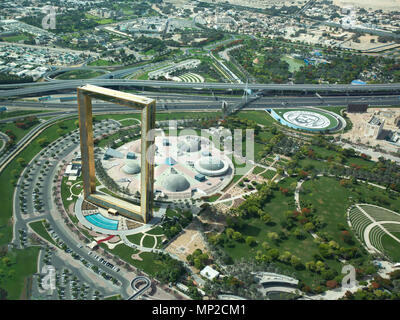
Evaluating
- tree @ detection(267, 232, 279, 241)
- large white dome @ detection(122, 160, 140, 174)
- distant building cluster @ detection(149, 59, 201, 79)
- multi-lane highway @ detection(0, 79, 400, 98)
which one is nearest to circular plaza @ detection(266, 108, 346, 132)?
multi-lane highway @ detection(0, 79, 400, 98)

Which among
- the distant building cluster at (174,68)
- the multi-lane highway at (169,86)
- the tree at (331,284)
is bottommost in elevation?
the tree at (331,284)

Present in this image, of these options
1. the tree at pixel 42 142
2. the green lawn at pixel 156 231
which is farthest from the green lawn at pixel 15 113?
the green lawn at pixel 156 231

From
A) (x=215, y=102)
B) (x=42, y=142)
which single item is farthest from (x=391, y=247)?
(x=42, y=142)

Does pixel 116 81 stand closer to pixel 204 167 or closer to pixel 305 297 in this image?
pixel 204 167

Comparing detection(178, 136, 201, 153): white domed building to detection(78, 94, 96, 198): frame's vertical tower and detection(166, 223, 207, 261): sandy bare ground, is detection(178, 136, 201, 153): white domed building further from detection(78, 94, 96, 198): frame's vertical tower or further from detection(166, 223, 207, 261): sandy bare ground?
detection(166, 223, 207, 261): sandy bare ground

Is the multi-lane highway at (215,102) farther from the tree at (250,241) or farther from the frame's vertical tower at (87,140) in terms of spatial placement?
the tree at (250,241)

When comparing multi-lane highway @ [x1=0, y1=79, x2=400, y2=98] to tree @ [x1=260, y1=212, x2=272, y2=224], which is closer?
tree @ [x1=260, y1=212, x2=272, y2=224]

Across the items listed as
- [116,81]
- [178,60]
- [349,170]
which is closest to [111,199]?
[349,170]
